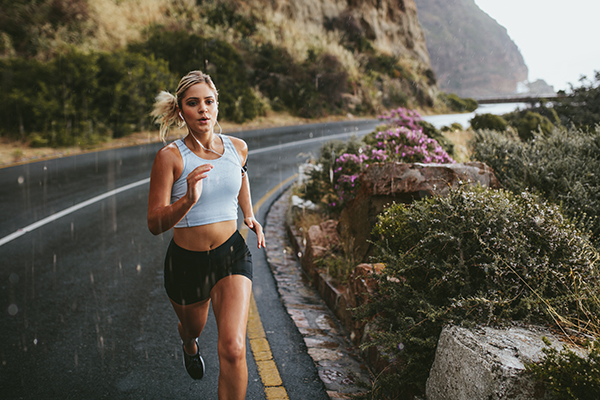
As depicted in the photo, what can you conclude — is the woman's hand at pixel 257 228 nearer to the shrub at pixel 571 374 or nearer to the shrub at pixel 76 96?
the shrub at pixel 571 374

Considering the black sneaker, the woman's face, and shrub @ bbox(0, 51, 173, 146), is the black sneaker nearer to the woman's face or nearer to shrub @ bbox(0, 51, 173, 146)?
the woman's face

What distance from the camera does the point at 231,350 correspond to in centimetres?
241

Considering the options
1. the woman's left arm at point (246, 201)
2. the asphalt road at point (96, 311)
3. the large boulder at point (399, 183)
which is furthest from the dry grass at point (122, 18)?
the woman's left arm at point (246, 201)

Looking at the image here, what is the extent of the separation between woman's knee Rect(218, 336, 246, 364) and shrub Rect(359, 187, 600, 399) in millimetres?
973

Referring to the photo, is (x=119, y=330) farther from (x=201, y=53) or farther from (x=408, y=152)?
(x=201, y=53)

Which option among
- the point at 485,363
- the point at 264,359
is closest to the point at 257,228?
the point at 264,359

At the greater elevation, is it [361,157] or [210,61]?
[210,61]

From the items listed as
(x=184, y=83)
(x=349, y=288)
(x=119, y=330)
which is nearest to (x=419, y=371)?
(x=349, y=288)

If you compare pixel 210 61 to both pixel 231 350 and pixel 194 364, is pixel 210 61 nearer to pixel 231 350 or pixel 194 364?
pixel 194 364

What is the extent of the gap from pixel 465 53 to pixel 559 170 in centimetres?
18716

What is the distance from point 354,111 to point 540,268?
28828 millimetres

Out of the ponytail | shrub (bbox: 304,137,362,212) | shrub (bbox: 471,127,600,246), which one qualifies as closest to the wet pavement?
shrub (bbox: 304,137,362,212)

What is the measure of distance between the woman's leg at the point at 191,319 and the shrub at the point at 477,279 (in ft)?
4.01

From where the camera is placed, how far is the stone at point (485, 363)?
81.2 inches
